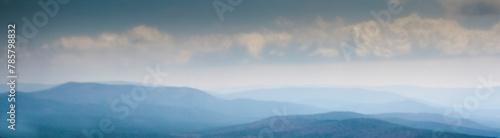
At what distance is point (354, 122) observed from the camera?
172 meters

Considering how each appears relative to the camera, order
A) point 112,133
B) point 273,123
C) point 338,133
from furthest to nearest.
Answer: point 273,123
point 112,133
point 338,133

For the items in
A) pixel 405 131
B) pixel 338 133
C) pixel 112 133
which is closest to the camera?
pixel 405 131

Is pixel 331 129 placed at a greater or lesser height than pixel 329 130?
greater

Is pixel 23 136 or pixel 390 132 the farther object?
pixel 23 136

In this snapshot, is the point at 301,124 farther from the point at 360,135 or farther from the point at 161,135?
the point at 161,135

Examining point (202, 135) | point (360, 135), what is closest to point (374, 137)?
point (360, 135)

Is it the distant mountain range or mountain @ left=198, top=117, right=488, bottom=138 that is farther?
mountain @ left=198, top=117, right=488, bottom=138

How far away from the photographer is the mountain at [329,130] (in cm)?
15875

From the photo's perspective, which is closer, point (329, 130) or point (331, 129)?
point (329, 130)

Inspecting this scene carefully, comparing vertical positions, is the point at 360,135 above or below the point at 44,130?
below

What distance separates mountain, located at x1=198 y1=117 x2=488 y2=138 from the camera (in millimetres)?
158750

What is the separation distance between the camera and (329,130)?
173625mm

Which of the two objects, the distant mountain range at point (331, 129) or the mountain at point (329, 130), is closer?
the distant mountain range at point (331, 129)

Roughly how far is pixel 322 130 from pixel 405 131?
32.3 meters
